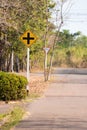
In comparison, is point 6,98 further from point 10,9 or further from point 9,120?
point 9,120

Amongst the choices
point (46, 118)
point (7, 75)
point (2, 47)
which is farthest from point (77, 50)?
point (46, 118)

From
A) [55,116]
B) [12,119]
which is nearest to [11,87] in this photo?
[55,116]

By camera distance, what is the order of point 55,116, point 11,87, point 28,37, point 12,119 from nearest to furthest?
1. point 12,119
2. point 55,116
3. point 11,87
4. point 28,37

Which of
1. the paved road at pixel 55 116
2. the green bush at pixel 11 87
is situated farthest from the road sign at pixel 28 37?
the paved road at pixel 55 116

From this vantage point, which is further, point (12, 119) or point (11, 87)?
point (11, 87)

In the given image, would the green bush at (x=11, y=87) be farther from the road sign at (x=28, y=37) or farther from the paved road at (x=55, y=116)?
the road sign at (x=28, y=37)

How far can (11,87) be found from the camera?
22219 mm

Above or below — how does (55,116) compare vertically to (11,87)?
below

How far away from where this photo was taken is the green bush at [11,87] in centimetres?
2212

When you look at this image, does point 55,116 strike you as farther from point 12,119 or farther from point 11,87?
point 11,87

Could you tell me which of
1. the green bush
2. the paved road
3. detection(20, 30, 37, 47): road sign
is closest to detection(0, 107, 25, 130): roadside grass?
the paved road

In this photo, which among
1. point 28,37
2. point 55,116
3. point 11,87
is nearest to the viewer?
point 55,116

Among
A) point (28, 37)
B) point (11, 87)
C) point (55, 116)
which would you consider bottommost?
point (55, 116)

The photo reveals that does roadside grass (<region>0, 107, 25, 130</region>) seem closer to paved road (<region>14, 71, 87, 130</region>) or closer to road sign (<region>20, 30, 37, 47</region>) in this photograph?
paved road (<region>14, 71, 87, 130</region>)
